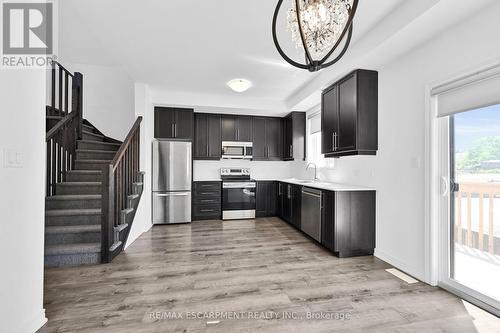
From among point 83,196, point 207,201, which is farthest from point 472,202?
point 83,196

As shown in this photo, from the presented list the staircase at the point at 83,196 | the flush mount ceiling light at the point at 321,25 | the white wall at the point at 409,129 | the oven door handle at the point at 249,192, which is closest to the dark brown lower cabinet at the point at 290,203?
the oven door handle at the point at 249,192

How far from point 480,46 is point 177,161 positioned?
14.8ft

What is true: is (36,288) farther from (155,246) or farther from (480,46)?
(480,46)

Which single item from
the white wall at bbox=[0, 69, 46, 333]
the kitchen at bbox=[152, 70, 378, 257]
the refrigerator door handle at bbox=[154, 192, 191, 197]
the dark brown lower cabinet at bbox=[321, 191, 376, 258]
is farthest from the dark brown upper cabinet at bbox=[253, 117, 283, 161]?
the white wall at bbox=[0, 69, 46, 333]

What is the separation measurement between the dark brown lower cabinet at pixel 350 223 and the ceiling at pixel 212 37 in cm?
171

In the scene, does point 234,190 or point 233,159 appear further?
point 233,159

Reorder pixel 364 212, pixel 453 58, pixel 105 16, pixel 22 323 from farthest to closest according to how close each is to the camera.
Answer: pixel 364 212 → pixel 105 16 → pixel 453 58 → pixel 22 323

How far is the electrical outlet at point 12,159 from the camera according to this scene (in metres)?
1.43

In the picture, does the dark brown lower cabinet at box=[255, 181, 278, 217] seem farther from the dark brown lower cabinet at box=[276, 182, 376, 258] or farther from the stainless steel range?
the dark brown lower cabinet at box=[276, 182, 376, 258]

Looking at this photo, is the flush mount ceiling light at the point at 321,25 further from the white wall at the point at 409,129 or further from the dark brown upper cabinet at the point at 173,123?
the dark brown upper cabinet at the point at 173,123

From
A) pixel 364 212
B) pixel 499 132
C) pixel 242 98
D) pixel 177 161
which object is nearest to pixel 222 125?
pixel 242 98

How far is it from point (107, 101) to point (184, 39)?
10.9 feet

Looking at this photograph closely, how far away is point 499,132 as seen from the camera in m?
1.89

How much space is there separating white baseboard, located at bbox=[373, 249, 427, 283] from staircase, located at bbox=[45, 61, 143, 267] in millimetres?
3408
